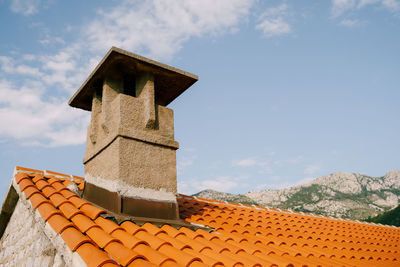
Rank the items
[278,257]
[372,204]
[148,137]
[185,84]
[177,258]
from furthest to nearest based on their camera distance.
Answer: [372,204], [185,84], [148,137], [278,257], [177,258]

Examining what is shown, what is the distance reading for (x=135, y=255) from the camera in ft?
7.97

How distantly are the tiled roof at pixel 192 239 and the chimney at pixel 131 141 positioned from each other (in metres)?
0.34

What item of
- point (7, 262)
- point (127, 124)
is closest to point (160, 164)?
point (127, 124)

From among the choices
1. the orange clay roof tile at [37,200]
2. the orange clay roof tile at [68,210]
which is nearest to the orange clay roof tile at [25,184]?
the orange clay roof tile at [37,200]

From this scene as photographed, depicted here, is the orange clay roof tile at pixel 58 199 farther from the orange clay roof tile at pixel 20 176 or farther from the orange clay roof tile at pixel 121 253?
the orange clay roof tile at pixel 121 253

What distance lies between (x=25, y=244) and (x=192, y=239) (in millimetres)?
1879

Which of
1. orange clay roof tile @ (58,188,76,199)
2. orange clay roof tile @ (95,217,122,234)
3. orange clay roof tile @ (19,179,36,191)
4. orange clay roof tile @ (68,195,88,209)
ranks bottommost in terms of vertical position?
orange clay roof tile @ (95,217,122,234)

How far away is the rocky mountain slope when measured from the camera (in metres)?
65.5

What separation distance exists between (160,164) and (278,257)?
74.4 inches

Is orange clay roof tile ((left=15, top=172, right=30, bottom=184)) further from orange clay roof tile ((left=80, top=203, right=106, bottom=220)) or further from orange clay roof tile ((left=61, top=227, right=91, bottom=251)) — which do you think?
orange clay roof tile ((left=61, top=227, right=91, bottom=251))

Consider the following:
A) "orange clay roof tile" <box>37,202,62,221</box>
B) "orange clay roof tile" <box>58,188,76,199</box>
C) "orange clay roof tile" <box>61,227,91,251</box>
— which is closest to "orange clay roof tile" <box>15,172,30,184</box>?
"orange clay roof tile" <box>58,188,76,199</box>

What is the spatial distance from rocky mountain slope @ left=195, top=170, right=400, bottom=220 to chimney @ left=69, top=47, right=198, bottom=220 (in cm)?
5916

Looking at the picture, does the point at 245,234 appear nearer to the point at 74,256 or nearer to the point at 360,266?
the point at 360,266

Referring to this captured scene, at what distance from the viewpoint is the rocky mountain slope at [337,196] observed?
215ft
